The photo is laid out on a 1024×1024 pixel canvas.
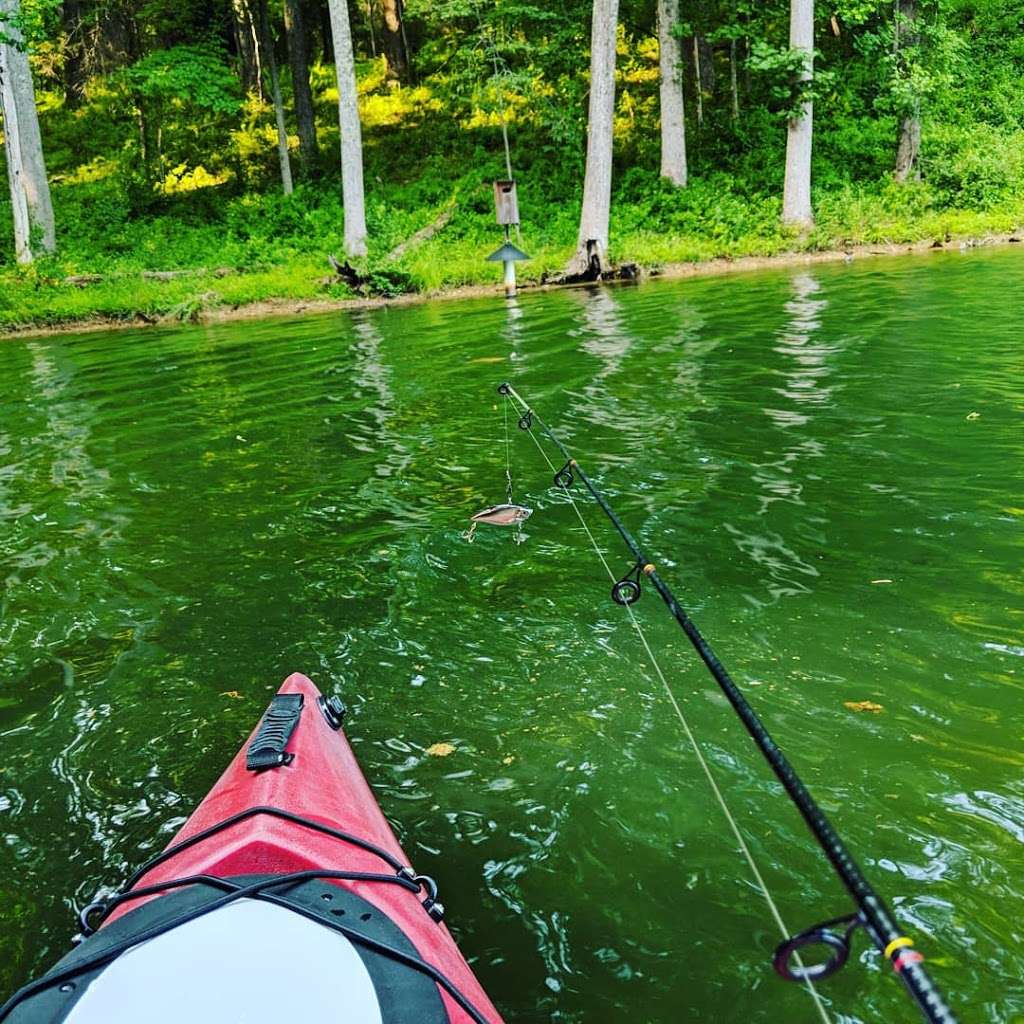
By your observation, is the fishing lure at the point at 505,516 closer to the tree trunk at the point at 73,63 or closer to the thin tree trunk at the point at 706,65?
the thin tree trunk at the point at 706,65

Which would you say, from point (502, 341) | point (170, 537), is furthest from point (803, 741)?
point (502, 341)

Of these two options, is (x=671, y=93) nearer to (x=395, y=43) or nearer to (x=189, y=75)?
(x=189, y=75)

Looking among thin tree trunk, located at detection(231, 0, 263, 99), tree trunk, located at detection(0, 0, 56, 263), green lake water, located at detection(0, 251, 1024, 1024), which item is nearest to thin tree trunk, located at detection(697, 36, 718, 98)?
thin tree trunk, located at detection(231, 0, 263, 99)

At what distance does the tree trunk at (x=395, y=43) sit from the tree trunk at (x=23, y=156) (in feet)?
49.0

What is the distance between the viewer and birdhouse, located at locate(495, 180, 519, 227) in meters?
19.3

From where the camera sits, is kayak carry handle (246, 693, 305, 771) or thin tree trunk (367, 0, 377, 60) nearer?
kayak carry handle (246, 693, 305, 771)

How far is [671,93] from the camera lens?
2148cm

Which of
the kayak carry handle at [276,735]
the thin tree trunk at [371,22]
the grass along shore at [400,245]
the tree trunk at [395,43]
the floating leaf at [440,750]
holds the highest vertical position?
the thin tree trunk at [371,22]

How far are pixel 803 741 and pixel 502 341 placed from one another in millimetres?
10380

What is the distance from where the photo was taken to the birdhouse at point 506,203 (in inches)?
758

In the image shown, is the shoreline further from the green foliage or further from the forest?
the green foliage

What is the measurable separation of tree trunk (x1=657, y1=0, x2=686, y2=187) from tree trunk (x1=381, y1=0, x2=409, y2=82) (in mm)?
13413

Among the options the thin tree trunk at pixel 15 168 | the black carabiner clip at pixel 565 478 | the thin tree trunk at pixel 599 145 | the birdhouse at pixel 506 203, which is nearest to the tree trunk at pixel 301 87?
the thin tree trunk at pixel 15 168

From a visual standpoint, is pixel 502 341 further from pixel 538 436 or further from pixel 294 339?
pixel 538 436
